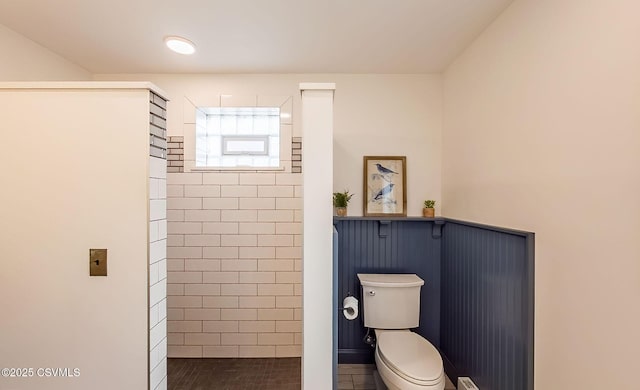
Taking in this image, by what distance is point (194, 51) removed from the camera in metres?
1.99

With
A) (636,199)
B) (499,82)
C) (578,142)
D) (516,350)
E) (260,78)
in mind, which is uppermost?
(260,78)

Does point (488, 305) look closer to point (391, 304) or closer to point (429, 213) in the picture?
point (391, 304)

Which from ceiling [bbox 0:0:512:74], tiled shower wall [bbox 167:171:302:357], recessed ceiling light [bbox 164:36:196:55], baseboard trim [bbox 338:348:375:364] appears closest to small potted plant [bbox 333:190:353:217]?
tiled shower wall [bbox 167:171:302:357]

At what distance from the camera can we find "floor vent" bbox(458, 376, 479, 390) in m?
1.78

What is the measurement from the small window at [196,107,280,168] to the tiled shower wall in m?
0.20

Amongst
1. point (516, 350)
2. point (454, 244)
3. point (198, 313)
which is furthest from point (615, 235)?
point (198, 313)

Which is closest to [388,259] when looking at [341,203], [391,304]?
[391,304]

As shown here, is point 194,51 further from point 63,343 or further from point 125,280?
point 63,343

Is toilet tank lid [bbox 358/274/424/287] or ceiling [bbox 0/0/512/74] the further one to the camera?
toilet tank lid [bbox 358/274/424/287]

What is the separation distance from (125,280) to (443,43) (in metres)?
2.27

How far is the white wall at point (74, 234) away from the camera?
132 cm

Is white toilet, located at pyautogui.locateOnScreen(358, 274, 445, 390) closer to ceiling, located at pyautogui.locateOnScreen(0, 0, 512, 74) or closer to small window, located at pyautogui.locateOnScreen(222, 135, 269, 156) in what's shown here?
small window, located at pyautogui.locateOnScreen(222, 135, 269, 156)

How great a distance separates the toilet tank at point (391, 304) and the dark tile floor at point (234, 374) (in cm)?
73

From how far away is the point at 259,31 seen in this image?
1752mm
